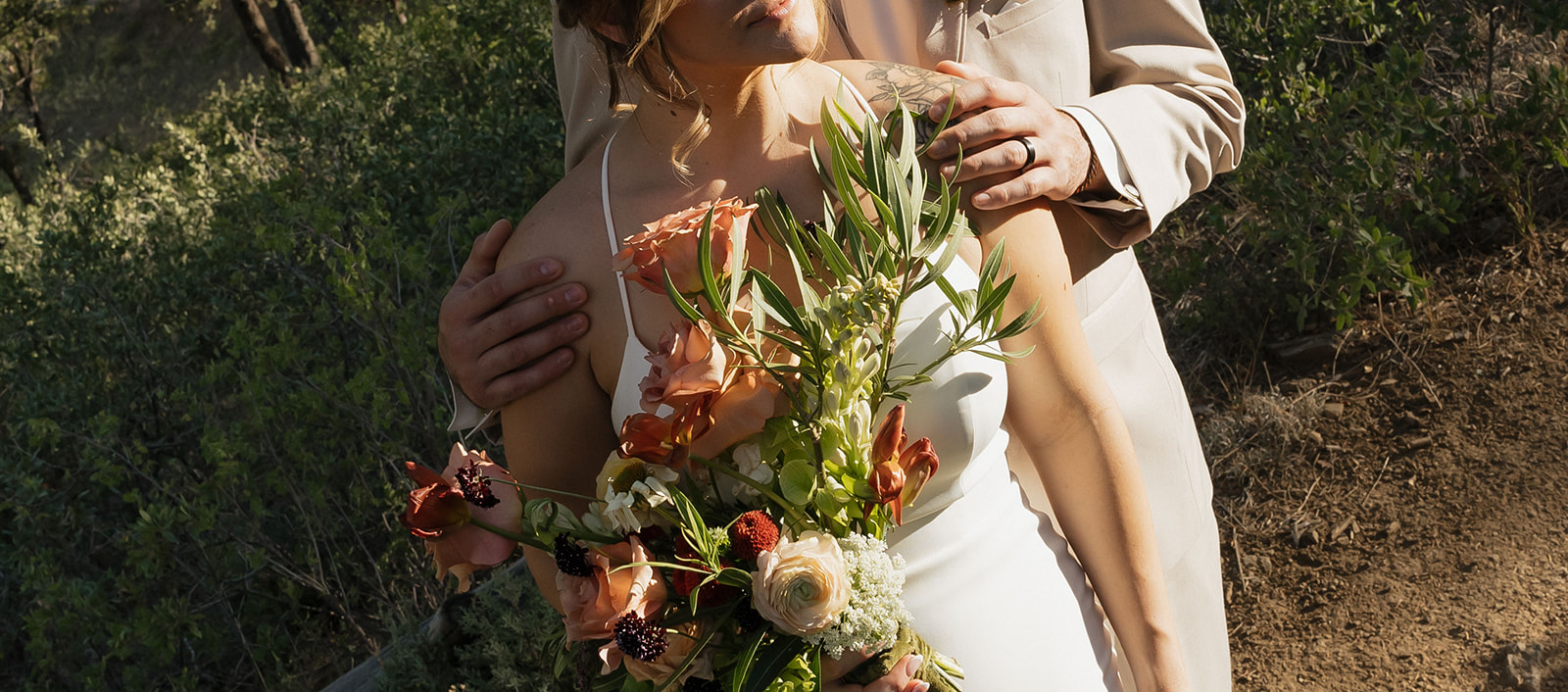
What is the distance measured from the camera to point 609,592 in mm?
1433

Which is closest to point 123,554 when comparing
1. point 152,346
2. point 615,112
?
point 152,346

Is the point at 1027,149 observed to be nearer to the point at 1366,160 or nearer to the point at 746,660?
the point at 746,660

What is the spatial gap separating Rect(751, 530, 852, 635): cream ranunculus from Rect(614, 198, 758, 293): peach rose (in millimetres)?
336

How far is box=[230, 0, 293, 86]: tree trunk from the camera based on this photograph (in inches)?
445

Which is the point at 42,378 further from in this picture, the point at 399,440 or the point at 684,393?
the point at 684,393

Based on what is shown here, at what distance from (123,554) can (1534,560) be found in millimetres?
5521

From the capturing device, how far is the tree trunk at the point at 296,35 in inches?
469

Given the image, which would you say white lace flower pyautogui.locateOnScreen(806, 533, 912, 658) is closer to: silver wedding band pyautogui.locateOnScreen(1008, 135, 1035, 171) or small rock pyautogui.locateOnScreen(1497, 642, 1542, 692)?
silver wedding band pyautogui.locateOnScreen(1008, 135, 1035, 171)

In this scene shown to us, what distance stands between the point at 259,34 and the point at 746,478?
37.7 feet

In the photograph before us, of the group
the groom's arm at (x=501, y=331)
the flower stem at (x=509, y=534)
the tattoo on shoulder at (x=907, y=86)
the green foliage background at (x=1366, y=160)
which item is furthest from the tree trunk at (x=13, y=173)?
the flower stem at (x=509, y=534)

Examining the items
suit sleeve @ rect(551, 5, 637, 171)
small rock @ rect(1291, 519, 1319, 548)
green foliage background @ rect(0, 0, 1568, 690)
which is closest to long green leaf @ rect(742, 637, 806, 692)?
suit sleeve @ rect(551, 5, 637, 171)

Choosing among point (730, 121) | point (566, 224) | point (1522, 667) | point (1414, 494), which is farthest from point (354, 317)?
point (1522, 667)

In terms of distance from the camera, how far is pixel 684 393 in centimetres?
141

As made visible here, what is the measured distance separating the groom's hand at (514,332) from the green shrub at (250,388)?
2.50 metres
